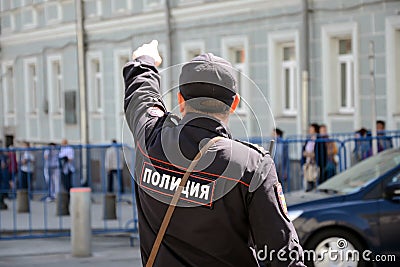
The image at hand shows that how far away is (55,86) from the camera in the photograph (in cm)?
3022

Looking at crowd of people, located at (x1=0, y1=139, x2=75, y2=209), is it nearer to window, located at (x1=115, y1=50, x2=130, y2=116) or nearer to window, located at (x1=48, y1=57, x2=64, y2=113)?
window, located at (x1=115, y1=50, x2=130, y2=116)

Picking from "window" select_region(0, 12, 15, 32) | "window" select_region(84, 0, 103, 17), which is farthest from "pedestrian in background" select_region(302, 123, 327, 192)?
"window" select_region(0, 12, 15, 32)

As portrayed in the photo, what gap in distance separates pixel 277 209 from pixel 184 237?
13.4 inches

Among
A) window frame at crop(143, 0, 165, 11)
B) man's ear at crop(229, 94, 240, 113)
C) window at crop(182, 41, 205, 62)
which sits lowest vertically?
man's ear at crop(229, 94, 240, 113)

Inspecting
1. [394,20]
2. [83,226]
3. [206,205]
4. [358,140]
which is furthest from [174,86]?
[394,20]

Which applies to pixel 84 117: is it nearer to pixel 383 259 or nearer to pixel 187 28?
pixel 187 28

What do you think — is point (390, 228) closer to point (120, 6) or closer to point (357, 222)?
point (357, 222)

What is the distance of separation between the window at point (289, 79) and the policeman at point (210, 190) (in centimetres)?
1624

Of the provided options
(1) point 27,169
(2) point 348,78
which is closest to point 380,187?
(1) point 27,169

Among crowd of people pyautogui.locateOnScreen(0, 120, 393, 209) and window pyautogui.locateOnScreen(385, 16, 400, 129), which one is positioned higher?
window pyautogui.locateOnScreen(385, 16, 400, 129)

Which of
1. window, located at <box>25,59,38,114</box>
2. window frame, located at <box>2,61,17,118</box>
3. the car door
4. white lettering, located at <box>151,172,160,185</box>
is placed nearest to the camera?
white lettering, located at <box>151,172,160,185</box>

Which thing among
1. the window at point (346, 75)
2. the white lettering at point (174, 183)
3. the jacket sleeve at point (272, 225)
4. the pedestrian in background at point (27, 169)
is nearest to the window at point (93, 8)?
the window at point (346, 75)

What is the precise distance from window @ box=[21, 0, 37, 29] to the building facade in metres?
0.04

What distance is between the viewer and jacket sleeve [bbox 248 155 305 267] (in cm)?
311
